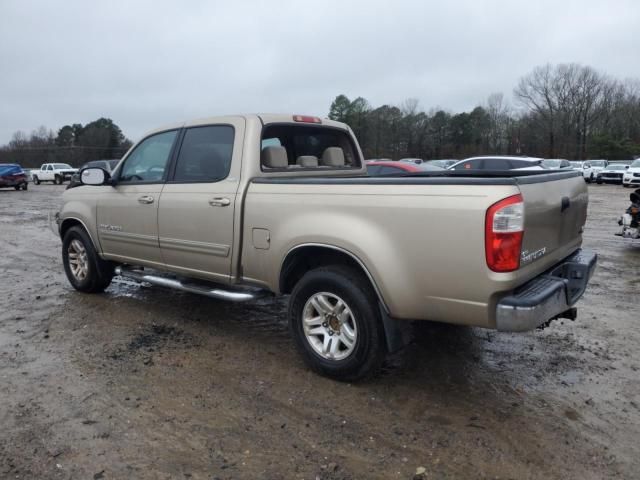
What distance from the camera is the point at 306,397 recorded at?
3711mm

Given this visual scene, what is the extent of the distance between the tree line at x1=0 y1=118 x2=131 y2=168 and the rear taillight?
176 ft

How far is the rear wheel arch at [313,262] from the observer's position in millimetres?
3623

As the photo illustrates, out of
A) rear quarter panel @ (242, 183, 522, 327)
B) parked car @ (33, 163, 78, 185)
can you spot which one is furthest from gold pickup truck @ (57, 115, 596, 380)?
Result: parked car @ (33, 163, 78, 185)

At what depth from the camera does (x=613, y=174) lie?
106 feet

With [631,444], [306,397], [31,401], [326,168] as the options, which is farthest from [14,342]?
[631,444]

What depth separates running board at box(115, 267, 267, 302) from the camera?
4395 mm

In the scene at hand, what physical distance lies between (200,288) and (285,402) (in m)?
1.54

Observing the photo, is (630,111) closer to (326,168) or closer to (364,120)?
(364,120)

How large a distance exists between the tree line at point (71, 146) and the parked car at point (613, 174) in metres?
41.9

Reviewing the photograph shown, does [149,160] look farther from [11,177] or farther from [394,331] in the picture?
[11,177]

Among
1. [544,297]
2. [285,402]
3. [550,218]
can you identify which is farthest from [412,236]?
[285,402]

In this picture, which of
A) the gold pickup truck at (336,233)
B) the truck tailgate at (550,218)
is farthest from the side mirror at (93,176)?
the truck tailgate at (550,218)

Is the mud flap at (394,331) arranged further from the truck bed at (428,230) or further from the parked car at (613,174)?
the parked car at (613,174)

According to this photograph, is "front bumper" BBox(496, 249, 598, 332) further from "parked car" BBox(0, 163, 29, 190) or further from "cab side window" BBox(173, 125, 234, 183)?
"parked car" BBox(0, 163, 29, 190)
